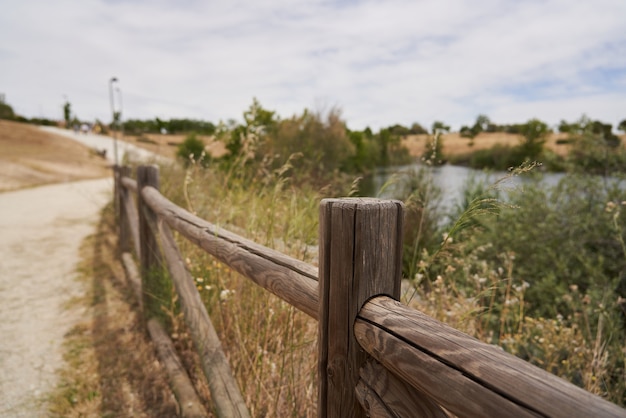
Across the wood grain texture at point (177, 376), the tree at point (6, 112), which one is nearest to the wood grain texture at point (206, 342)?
the wood grain texture at point (177, 376)

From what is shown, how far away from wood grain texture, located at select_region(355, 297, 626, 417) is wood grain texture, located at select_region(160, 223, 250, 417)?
115cm

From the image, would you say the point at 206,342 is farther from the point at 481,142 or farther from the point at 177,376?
the point at 481,142

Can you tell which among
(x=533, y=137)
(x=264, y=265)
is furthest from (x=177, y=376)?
(x=533, y=137)

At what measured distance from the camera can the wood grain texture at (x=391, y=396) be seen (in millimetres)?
901

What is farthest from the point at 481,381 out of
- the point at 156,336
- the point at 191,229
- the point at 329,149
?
the point at 329,149

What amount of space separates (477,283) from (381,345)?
7.60 ft

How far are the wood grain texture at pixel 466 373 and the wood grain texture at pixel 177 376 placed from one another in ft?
5.41

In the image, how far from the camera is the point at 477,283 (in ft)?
9.79

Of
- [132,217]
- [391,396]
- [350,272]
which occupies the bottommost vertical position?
[132,217]

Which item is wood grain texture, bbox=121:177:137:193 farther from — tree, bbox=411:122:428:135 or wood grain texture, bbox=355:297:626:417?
tree, bbox=411:122:428:135

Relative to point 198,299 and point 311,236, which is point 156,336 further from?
point 311,236

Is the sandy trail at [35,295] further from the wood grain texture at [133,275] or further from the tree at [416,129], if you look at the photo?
the tree at [416,129]

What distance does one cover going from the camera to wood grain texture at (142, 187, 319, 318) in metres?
1.25

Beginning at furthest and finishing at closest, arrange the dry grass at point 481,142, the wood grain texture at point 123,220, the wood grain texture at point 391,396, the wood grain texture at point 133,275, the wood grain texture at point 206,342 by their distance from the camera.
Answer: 1. the dry grass at point 481,142
2. the wood grain texture at point 123,220
3. the wood grain texture at point 133,275
4. the wood grain texture at point 206,342
5. the wood grain texture at point 391,396
